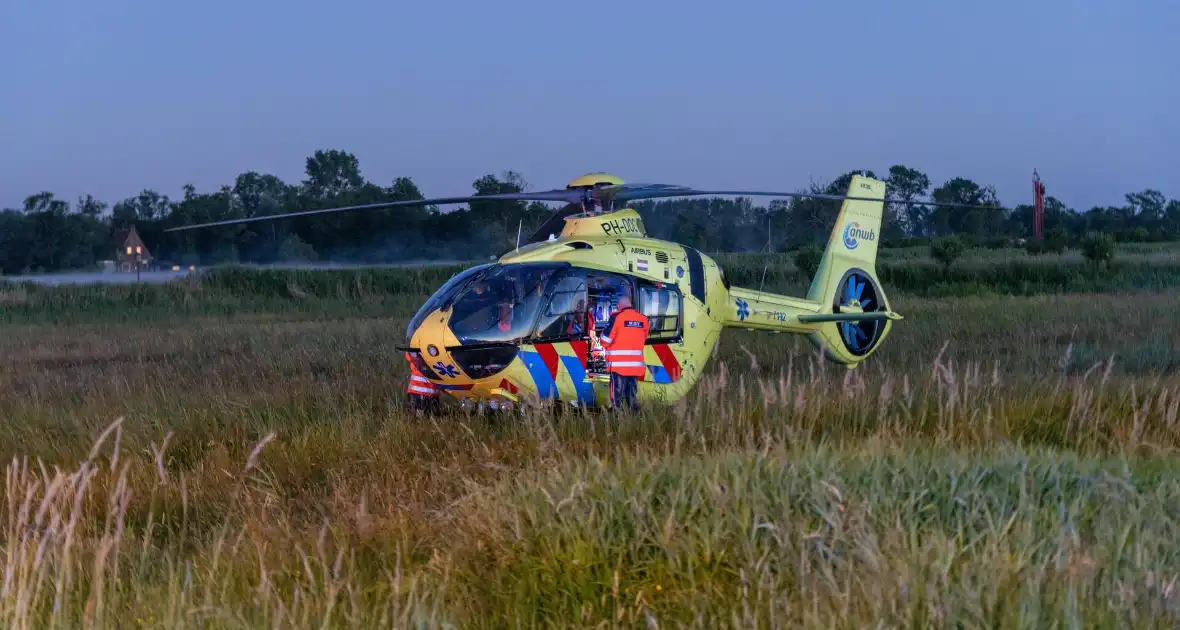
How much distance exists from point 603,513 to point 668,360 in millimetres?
5544

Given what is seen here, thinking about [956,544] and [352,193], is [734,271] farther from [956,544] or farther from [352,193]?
[956,544]

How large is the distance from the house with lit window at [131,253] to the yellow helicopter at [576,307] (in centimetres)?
4611

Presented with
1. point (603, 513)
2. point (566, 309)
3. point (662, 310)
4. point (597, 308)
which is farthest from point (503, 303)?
point (603, 513)

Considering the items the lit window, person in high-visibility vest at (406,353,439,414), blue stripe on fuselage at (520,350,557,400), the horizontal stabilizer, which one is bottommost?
person in high-visibility vest at (406,353,439,414)

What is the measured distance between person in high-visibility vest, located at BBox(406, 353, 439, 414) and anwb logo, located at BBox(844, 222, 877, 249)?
21.8 feet

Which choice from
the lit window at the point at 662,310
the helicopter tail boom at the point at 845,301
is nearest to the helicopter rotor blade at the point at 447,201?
the lit window at the point at 662,310

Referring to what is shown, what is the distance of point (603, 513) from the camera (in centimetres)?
470

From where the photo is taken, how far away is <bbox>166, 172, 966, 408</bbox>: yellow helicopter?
29.8 feet

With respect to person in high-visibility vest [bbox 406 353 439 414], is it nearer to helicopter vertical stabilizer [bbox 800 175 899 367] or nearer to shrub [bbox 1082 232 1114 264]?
helicopter vertical stabilizer [bbox 800 175 899 367]

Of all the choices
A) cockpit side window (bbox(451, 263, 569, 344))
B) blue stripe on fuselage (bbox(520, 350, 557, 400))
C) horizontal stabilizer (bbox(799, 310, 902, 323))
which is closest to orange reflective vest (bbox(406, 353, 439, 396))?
cockpit side window (bbox(451, 263, 569, 344))

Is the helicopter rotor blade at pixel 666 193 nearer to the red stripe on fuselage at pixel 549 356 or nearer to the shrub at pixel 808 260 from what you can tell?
the red stripe on fuselage at pixel 549 356

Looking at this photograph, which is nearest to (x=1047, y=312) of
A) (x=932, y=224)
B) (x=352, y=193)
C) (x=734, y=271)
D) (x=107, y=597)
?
(x=734, y=271)

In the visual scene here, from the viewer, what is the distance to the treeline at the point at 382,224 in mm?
35031

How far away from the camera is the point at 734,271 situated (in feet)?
109
